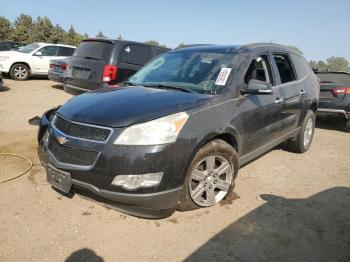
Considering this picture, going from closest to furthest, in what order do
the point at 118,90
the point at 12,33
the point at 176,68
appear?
1. the point at 118,90
2. the point at 176,68
3. the point at 12,33

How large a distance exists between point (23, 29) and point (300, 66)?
52.8 meters

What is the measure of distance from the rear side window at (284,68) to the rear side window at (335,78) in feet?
13.3

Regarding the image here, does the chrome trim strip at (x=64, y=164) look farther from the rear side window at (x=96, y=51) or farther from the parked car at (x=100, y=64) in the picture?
the rear side window at (x=96, y=51)

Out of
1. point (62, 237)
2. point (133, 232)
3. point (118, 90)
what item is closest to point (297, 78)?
point (118, 90)

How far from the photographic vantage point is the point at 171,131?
3.17 meters

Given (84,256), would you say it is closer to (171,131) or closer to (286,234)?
(171,131)

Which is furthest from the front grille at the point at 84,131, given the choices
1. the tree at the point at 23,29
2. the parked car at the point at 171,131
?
the tree at the point at 23,29

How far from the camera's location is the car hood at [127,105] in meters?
3.22

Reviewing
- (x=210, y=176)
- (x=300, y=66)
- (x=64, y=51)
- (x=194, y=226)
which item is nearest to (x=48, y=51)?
(x=64, y=51)

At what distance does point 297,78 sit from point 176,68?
7.40 feet

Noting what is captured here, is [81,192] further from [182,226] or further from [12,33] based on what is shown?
[12,33]

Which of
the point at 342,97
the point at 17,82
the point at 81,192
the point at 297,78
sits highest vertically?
the point at 297,78

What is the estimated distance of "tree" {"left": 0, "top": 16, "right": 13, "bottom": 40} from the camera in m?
48.3

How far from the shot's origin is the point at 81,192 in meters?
3.35
